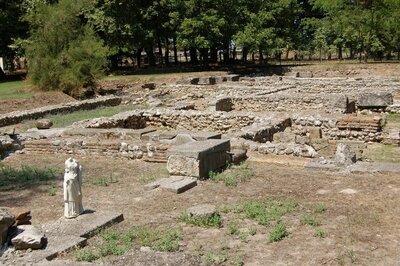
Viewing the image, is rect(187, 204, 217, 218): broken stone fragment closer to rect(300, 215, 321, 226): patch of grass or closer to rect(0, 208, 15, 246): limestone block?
rect(300, 215, 321, 226): patch of grass

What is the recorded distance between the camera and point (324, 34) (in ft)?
168

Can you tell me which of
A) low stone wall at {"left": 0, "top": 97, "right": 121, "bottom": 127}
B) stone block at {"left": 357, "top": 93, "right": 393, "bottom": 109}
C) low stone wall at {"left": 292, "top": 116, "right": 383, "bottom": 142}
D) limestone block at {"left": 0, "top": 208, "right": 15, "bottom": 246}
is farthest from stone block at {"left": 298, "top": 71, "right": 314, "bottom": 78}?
limestone block at {"left": 0, "top": 208, "right": 15, "bottom": 246}

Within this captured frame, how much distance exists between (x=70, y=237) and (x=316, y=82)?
942 inches

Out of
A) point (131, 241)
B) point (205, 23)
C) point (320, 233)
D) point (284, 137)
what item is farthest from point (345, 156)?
point (205, 23)

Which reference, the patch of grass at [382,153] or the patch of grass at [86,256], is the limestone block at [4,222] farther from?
the patch of grass at [382,153]

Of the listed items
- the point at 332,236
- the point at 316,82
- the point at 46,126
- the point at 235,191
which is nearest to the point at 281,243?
the point at 332,236

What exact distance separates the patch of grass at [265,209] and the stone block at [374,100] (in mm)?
13359

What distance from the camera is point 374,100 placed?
68.3ft

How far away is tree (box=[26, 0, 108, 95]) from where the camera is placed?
2777 centimetres

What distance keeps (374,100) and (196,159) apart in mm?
12627

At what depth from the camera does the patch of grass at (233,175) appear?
10.5m

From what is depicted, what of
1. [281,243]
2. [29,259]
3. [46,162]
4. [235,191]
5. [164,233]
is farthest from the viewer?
[46,162]

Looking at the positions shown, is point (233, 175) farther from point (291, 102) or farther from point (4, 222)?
point (291, 102)

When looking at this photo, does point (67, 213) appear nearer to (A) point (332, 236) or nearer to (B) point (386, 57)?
(A) point (332, 236)
